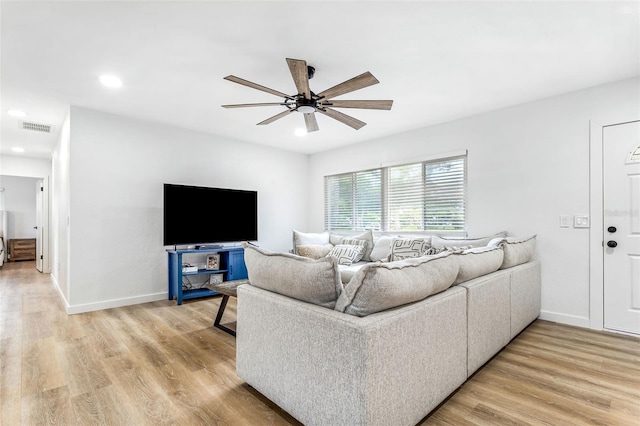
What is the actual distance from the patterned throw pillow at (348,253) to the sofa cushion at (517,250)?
6.30ft

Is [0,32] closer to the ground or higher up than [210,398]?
higher up

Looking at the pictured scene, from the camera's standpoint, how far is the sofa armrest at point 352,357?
1.26m

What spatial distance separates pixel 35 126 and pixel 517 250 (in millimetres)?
6155

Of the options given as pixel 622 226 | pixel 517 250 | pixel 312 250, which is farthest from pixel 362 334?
pixel 312 250

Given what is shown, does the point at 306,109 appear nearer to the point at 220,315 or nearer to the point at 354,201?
the point at 220,315

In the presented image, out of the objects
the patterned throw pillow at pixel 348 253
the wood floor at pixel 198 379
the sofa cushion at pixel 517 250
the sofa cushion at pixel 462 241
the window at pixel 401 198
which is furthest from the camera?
the patterned throw pillow at pixel 348 253

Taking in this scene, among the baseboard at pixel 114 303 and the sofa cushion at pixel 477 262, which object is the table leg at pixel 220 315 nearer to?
the baseboard at pixel 114 303

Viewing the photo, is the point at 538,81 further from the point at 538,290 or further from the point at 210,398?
the point at 210,398

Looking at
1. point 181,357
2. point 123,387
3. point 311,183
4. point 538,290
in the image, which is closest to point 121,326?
point 181,357

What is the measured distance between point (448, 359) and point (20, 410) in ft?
8.00

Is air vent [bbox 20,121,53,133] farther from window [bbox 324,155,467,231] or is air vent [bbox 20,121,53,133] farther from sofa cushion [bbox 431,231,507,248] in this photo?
sofa cushion [bbox 431,231,507,248]

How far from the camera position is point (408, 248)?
3.88 metres

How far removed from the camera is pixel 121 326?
3.12 m

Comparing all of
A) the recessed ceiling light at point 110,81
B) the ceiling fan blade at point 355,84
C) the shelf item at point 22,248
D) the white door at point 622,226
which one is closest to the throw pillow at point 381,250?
the white door at point 622,226
